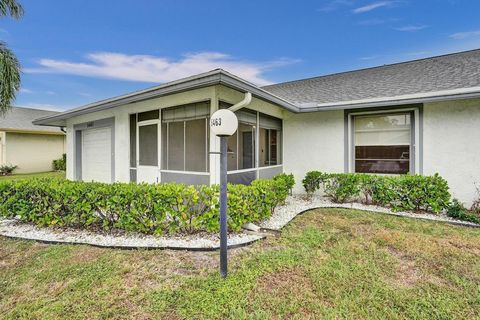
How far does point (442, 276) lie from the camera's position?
2764mm

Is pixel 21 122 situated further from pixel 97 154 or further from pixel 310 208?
pixel 310 208

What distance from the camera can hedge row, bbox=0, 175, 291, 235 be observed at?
3.92 metres

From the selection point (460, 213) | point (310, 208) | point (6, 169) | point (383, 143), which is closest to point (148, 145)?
point (310, 208)

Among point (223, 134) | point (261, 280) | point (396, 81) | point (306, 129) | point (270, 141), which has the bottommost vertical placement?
point (261, 280)

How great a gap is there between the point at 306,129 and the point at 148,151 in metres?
4.89

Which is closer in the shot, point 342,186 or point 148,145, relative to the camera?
point 342,186

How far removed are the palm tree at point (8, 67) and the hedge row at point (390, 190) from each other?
10479mm

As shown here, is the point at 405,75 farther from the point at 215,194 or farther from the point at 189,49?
the point at 189,49

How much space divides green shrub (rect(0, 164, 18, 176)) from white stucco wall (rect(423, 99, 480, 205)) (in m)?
20.7

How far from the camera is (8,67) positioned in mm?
7750

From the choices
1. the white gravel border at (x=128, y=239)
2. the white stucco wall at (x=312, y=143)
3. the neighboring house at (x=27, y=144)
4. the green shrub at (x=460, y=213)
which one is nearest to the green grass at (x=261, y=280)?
the white gravel border at (x=128, y=239)

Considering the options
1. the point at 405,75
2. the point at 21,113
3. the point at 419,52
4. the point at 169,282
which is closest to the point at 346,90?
the point at 405,75

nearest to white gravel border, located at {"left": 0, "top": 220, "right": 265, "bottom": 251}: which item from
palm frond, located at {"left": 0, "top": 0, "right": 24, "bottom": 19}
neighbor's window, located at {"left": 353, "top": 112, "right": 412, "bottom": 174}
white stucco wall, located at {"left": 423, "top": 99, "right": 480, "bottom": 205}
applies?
neighbor's window, located at {"left": 353, "top": 112, "right": 412, "bottom": 174}

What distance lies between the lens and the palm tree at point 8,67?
7.59 meters
